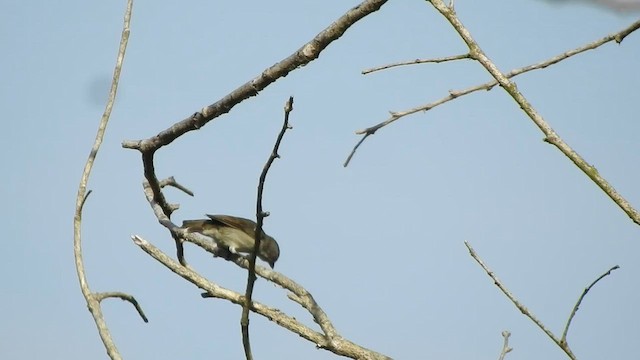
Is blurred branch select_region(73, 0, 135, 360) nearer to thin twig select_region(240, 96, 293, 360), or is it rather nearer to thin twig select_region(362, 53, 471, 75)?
thin twig select_region(240, 96, 293, 360)

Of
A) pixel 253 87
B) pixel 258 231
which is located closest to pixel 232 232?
pixel 253 87

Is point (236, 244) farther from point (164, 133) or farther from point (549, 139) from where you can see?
point (549, 139)

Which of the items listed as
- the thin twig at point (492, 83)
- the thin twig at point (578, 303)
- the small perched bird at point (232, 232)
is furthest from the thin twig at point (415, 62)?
the small perched bird at point (232, 232)

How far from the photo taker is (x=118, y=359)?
3387mm

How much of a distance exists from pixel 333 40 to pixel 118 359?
4.51 ft

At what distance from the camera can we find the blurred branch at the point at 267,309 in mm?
3375

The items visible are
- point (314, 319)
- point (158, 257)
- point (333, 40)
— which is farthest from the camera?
point (158, 257)

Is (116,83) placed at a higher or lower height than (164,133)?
higher

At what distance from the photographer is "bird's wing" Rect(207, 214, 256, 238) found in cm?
509

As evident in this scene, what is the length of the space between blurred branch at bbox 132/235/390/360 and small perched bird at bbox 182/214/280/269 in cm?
67

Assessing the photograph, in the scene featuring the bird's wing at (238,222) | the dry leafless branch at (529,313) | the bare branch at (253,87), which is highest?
the bird's wing at (238,222)

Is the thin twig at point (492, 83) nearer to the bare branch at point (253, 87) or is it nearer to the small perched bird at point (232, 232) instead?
the bare branch at point (253, 87)

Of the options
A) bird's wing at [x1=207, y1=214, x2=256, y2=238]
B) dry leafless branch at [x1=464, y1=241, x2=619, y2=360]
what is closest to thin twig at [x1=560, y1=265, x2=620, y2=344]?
dry leafless branch at [x1=464, y1=241, x2=619, y2=360]

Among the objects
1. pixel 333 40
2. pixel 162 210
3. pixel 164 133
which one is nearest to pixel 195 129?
pixel 164 133
